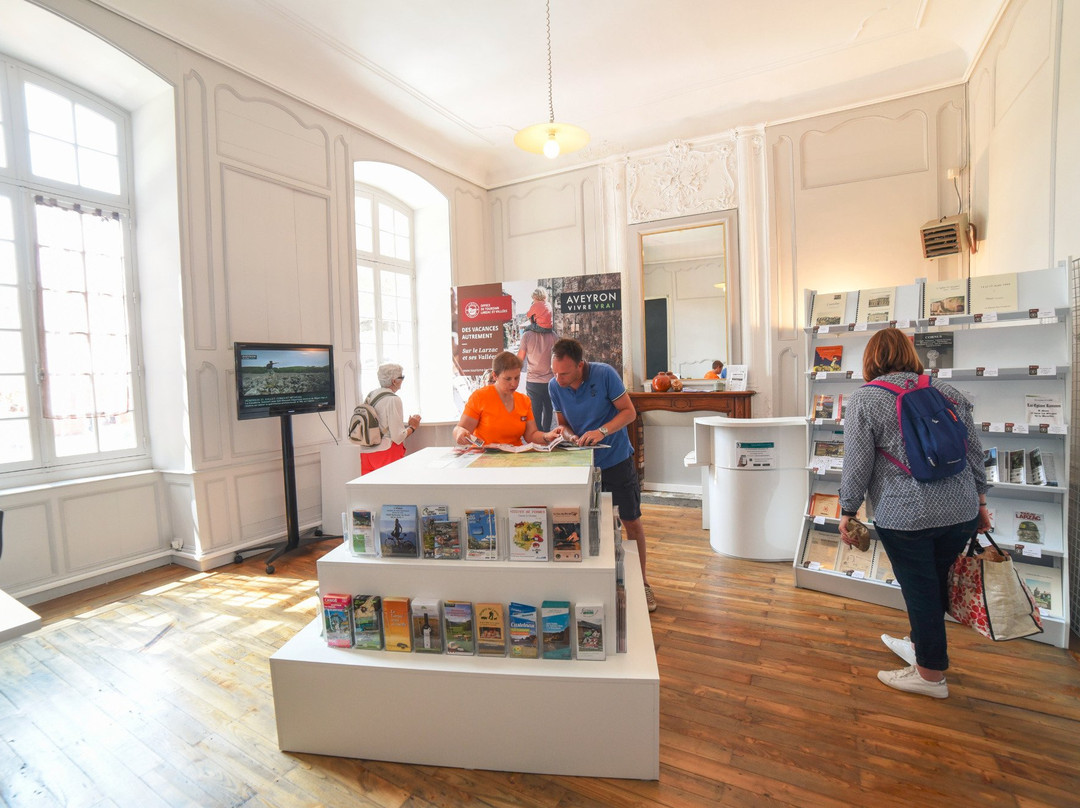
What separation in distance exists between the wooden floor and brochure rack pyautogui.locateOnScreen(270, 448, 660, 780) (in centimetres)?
8

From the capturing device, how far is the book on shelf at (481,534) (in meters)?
1.84

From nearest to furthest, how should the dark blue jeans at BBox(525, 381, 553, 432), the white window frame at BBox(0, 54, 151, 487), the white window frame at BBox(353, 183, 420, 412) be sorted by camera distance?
the white window frame at BBox(0, 54, 151, 487)
the dark blue jeans at BBox(525, 381, 553, 432)
the white window frame at BBox(353, 183, 420, 412)

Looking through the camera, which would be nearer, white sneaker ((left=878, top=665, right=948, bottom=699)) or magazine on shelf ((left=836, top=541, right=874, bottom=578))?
white sneaker ((left=878, top=665, right=948, bottom=699))

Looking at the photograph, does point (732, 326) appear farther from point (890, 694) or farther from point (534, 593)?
point (534, 593)

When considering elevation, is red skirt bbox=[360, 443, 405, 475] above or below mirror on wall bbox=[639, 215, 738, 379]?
below

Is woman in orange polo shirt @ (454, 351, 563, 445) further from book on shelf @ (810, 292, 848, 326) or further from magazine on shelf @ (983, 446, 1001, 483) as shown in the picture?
magazine on shelf @ (983, 446, 1001, 483)

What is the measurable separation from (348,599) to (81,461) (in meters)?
3.23

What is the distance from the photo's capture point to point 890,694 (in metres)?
2.28

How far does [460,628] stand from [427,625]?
0.12m

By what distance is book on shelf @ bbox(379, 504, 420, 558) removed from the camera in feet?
6.22

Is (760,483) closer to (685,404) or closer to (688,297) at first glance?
(685,404)

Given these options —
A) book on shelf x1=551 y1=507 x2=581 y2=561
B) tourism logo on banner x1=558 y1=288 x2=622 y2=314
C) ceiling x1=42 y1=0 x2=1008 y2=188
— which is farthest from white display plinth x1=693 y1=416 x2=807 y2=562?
ceiling x1=42 y1=0 x2=1008 y2=188

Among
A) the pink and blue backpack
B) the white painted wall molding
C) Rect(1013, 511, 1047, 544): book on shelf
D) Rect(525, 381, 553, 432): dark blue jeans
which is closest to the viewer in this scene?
the pink and blue backpack

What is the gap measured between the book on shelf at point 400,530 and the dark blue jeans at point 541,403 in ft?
11.5
